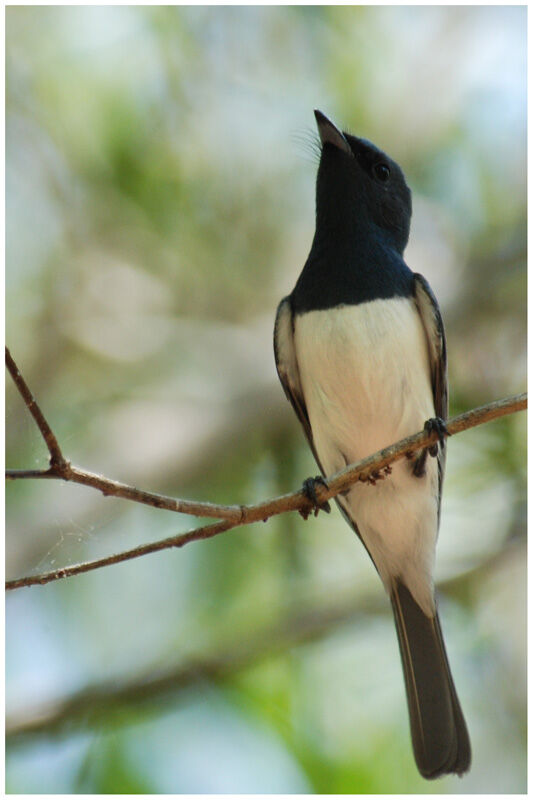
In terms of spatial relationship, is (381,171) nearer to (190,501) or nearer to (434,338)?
(434,338)

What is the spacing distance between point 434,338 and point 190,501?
1.44 m

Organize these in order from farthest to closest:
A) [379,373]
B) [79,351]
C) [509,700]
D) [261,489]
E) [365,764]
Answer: [79,351], [261,489], [509,700], [365,764], [379,373]

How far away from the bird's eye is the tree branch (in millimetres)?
1413

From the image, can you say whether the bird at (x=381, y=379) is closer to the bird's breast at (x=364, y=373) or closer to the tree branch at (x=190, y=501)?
the bird's breast at (x=364, y=373)

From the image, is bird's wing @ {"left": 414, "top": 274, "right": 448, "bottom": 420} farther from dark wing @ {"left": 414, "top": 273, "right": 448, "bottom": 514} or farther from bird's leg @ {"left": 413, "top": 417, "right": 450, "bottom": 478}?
bird's leg @ {"left": 413, "top": 417, "right": 450, "bottom": 478}

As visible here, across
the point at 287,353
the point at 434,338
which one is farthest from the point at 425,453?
the point at 287,353

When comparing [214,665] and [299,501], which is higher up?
[214,665]

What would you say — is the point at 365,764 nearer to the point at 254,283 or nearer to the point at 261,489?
the point at 261,489

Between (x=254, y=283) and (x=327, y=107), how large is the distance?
0.96 metres

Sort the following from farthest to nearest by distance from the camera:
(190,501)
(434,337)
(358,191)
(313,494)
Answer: (358,191) → (434,337) → (313,494) → (190,501)

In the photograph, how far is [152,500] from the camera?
7.22 feet

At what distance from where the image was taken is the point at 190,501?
2.26 meters

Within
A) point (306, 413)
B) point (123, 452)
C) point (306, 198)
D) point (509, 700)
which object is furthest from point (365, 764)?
point (306, 198)

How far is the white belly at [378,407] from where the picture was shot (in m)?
3.25
